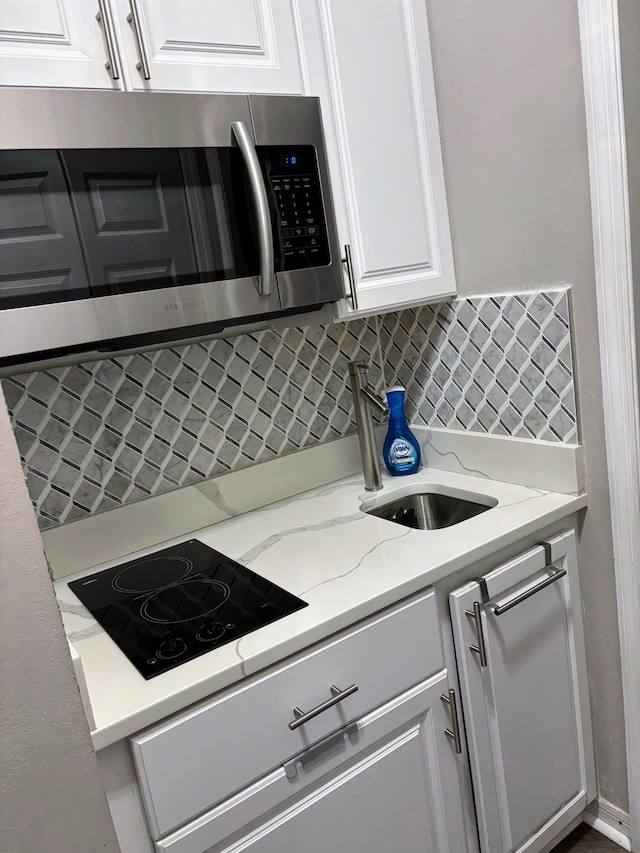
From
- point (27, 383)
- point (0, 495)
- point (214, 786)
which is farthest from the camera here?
point (27, 383)

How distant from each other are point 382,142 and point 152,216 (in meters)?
0.58

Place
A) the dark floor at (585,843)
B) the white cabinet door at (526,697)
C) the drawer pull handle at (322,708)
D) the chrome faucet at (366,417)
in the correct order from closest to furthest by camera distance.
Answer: the drawer pull handle at (322,708), the white cabinet door at (526,697), the dark floor at (585,843), the chrome faucet at (366,417)

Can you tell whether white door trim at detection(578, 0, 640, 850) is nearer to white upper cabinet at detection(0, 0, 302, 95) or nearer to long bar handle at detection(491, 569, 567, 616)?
long bar handle at detection(491, 569, 567, 616)

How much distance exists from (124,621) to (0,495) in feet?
1.98

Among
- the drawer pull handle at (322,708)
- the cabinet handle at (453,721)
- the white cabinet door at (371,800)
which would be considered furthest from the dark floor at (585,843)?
the drawer pull handle at (322,708)

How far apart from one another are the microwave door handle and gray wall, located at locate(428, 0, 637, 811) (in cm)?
56

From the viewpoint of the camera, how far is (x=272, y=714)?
1075mm

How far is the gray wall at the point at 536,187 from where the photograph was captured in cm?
136

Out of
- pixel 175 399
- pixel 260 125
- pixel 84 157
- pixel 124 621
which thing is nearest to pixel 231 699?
pixel 124 621

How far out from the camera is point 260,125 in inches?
50.4

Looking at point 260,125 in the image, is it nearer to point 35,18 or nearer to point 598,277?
point 35,18

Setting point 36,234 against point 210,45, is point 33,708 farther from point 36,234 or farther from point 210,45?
point 210,45

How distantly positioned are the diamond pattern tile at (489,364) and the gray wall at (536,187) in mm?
38

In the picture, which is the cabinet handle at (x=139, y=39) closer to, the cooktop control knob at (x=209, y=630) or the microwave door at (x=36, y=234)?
the microwave door at (x=36, y=234)
